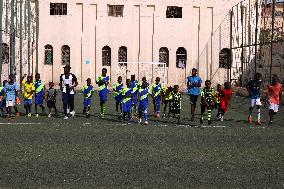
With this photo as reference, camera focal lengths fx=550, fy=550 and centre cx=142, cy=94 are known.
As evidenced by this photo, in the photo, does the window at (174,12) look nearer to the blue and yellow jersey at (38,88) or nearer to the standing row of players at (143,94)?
the standing row of players at (143,94)

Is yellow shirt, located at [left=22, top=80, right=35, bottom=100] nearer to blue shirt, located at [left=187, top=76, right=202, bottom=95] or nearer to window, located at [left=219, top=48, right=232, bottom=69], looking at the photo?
blue shirt, located at [left=187, top=76, right=202, bottom=95]

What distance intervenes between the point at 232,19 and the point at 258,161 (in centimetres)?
3780

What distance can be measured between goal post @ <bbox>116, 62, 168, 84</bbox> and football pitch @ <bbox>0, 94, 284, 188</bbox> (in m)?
29.6

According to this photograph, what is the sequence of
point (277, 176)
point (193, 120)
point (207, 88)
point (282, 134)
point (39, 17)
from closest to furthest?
point (277, 176) < point (282, 134) < point (207, 88) < point (193, 120) < point (39, 17)

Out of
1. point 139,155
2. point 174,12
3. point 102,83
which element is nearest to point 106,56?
point 174,12

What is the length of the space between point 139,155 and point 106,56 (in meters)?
36.9

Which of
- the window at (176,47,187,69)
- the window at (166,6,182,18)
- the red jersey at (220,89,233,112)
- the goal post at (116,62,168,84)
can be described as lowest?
the red jersey at (220,89,233,112)

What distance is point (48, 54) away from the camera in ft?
155

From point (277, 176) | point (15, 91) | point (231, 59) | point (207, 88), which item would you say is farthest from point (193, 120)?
point (231, 59)

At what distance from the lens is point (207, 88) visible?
1855cm

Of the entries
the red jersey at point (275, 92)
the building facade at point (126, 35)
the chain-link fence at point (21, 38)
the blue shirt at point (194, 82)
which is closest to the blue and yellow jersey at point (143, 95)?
the blue shirt at point (194, 82)

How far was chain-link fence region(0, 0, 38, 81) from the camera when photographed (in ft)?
123

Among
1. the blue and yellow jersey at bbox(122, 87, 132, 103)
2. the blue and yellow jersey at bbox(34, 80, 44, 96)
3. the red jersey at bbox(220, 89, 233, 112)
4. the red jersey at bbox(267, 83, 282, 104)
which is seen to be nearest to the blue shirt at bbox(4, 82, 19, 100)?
the blue and yellow jersey at bbox(34, 80, 44, 96)

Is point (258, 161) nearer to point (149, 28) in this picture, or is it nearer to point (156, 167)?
point (156, 167)
